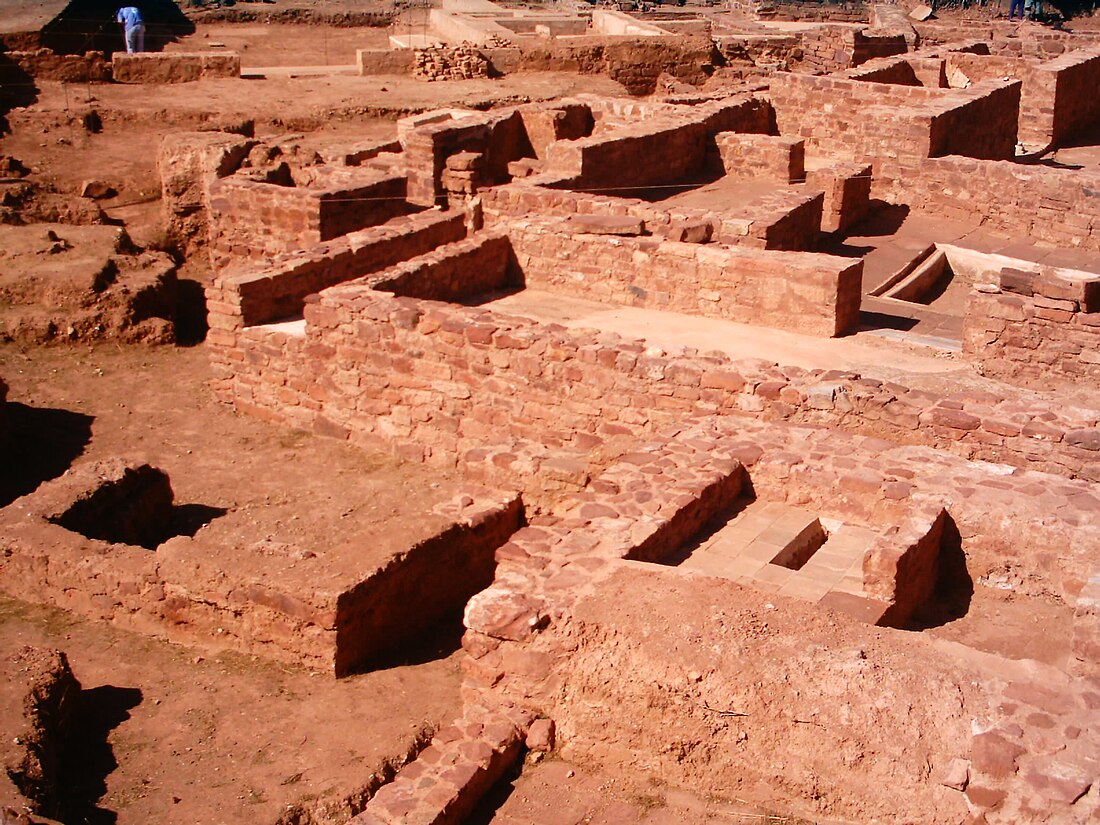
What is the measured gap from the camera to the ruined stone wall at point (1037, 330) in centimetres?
1090

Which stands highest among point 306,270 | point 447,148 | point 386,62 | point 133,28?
point 133,28

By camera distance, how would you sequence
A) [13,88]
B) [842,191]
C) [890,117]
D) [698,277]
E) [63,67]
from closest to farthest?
[698,277] → [842,191] → [890,117] → [13,88] → [63,67]

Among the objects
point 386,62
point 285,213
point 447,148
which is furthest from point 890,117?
point 386,62

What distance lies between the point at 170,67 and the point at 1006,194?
14.4 meters

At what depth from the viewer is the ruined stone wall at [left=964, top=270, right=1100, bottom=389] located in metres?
10.9

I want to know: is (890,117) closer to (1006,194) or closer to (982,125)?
(1006,194)

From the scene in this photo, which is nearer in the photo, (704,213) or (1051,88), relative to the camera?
(704,213)

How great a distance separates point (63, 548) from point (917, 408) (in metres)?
5.72

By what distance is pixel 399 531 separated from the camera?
880 centimetres

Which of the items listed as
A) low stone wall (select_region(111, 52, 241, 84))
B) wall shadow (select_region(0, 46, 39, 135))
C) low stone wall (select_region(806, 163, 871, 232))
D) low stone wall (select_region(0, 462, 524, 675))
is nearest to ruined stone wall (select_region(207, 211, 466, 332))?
low stone wall (select_region(0, 462, 524, 675))

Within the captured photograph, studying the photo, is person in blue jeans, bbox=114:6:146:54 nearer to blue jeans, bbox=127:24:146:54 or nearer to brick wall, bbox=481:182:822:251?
blue jeans, bbox=127:24:146:54

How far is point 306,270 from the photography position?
42.5ft

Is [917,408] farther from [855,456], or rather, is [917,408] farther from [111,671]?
[111,671]

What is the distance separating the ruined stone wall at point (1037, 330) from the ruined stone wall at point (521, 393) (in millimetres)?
2061
